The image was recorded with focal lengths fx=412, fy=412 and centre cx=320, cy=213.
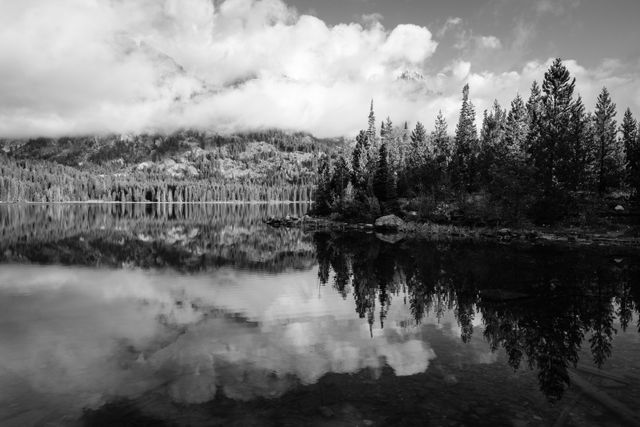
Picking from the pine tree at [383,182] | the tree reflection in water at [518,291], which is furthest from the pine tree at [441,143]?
the tree reflection in water at [518,291]

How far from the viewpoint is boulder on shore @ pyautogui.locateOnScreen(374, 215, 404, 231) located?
7342 centimetres

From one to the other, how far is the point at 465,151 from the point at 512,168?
3597 cm

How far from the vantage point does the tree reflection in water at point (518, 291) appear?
15531 millimetres

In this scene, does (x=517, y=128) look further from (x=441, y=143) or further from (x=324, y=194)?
(x=324, y=194)

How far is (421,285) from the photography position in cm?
2698

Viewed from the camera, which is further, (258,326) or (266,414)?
(258,326)

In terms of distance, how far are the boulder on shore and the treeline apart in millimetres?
6900

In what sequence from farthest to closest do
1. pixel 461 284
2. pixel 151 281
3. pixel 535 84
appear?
pixel 535 84 < pixel 151 281 < pixel 461 284

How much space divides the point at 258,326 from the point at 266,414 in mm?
8122

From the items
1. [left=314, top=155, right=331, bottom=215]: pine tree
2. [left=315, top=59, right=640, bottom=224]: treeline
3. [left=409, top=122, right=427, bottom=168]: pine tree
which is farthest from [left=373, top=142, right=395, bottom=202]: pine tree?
[left=314, top=155, right=331, bottom=215]: pine tree

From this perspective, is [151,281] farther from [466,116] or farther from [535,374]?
[466,116]

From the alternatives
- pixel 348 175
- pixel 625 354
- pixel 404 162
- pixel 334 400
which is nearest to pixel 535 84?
pixel 404 162

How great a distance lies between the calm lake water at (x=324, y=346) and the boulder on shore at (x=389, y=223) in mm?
40100

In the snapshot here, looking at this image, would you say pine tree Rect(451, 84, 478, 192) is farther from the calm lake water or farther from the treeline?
the calm lake water
